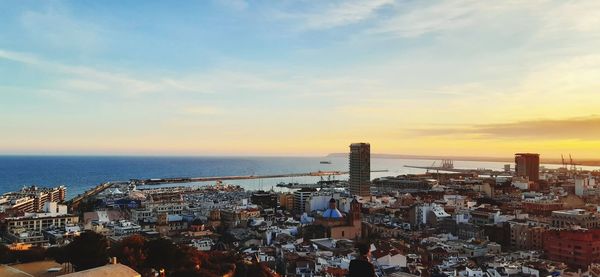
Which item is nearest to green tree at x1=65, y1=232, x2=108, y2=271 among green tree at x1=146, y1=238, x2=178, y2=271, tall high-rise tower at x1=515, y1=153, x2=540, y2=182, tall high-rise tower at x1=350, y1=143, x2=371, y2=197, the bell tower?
green tree at x1=146, y1=238, x2=178, y2=271

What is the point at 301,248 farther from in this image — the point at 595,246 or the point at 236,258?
the point at 595,246

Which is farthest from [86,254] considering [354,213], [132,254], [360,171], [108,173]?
[108,173]

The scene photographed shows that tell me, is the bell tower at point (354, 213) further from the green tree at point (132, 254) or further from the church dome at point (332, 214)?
the green tree at point (132, 254)

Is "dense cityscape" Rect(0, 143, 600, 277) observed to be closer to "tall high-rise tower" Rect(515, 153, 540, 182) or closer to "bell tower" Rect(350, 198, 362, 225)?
"bell tower" Rect(350, 198, 362, 225)

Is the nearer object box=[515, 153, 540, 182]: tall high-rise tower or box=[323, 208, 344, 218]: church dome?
box=[323, 208, 344, 218]: church dome

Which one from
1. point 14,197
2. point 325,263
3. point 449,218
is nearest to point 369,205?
point 449,218

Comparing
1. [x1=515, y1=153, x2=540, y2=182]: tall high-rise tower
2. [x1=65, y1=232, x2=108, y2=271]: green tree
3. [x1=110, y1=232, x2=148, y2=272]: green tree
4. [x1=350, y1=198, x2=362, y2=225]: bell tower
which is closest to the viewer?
[x1=65, y1=232, x2=108, y2=271]: green tree
